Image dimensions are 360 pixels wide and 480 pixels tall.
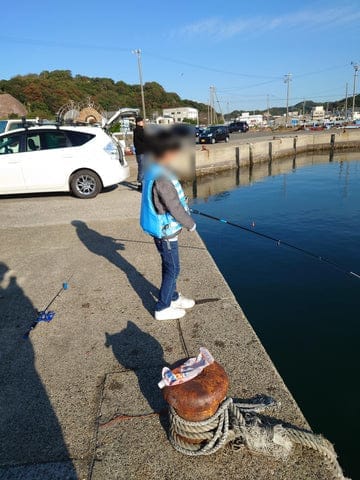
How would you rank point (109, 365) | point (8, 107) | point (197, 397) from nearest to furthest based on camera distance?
1. point (197, 397)
2. point (109, 365)
3. point (8, 107)

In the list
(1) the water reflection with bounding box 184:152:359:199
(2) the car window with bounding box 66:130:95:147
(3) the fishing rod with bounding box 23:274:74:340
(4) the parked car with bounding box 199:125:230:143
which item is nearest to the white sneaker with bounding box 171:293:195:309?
(3) the fishing rod with bounding box 23:274:74:340

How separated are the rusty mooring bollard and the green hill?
56087 mm

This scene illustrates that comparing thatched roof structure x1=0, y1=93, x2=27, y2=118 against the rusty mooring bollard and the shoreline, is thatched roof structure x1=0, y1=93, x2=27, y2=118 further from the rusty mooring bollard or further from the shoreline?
the rusty mooring bollard

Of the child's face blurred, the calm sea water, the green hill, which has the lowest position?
the calm sea water

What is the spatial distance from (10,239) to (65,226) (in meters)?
1.01

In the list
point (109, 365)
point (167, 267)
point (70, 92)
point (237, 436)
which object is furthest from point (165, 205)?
point (70, 92)

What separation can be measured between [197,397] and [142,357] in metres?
1.02

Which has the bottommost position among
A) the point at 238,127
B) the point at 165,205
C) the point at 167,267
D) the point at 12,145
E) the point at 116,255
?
the point at 116,255

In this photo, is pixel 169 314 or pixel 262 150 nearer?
pixel 169 314

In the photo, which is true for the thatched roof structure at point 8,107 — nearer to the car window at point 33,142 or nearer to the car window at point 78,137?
the car window at point 33,142

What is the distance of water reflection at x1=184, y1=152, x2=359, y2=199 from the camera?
1443 cm

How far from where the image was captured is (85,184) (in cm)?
838

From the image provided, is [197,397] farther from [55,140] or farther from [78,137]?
[55,140]

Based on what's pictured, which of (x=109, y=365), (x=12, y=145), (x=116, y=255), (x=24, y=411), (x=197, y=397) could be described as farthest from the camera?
(x=12, y=145)
